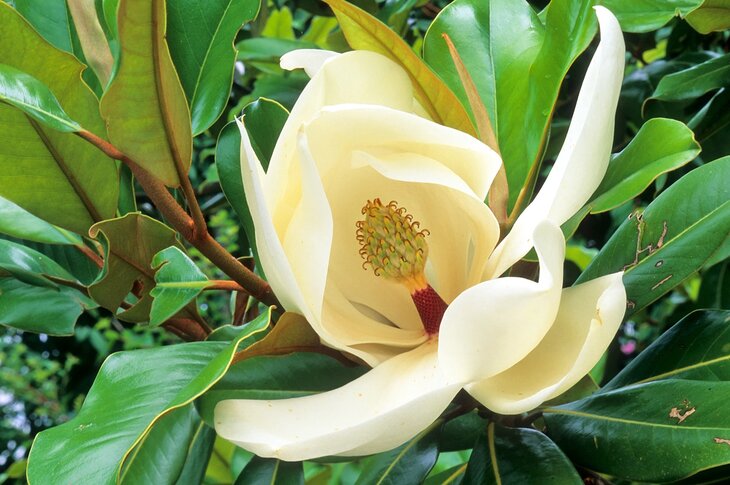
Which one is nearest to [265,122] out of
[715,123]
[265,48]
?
[715,123]

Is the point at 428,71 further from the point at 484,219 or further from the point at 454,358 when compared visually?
the point at 454,358

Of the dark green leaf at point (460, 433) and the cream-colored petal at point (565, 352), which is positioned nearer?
the cream-colored petal at point (565, 352)

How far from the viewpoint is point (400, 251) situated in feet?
2.23

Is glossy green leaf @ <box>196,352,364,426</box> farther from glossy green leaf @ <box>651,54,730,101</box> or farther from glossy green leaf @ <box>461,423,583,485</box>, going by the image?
glossy green leaf @ <box>651,54,730,101</box>

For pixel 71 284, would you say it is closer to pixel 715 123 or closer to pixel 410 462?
pixel 410 462

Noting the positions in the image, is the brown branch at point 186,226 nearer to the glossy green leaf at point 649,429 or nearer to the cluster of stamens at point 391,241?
the cluster of stamens at point 391,241

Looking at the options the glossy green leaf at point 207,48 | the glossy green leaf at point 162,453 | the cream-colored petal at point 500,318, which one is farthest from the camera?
the glossy green leaf at point 207,48

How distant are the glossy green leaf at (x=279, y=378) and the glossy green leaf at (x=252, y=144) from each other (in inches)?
6.0

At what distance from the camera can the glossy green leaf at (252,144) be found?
75 centimetres

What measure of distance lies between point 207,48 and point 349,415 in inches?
14.4

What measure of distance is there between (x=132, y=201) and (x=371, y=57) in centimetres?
37

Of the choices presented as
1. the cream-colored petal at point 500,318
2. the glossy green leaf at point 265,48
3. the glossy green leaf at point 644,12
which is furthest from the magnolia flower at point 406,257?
the glossy green leaf at point 265,48

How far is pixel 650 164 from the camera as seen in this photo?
59 cm

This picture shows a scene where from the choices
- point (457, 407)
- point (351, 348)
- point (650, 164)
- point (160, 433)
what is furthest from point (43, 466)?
point (650, 164)
